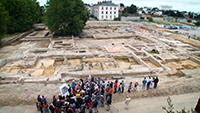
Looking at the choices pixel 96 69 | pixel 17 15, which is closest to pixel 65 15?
pixel 17 15

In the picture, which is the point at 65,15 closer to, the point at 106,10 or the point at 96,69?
the point at 96,69

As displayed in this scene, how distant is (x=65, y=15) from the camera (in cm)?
2584

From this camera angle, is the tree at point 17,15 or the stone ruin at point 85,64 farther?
the tree at point 17,15

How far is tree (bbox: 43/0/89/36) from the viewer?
24781 mm

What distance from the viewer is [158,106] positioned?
874 centimetres

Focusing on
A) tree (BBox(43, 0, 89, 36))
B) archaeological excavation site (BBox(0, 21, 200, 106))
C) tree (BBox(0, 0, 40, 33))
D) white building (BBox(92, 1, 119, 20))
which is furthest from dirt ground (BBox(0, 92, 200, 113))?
white building (BBox(92, 1, 119, 20))

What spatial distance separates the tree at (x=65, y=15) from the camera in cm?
2478

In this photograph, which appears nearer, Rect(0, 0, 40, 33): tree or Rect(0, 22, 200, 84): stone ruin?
Rect(0, 22, 200, 84): stone ruin

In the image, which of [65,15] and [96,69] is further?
[65,15]

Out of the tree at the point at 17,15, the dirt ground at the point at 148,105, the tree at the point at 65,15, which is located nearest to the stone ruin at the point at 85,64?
the dirt ground at the point at 148,105

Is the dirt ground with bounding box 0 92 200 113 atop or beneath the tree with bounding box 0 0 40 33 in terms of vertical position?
beneath

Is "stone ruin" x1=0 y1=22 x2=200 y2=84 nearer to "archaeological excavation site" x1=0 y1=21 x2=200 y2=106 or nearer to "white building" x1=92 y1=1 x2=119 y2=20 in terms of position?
"archaeological excavation site" x1=0 y1=21 x2=200 y2=106

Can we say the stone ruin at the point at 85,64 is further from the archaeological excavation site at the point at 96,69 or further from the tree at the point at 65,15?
the tree at the point at 65,15

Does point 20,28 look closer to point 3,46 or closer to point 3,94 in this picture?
point 3,46
